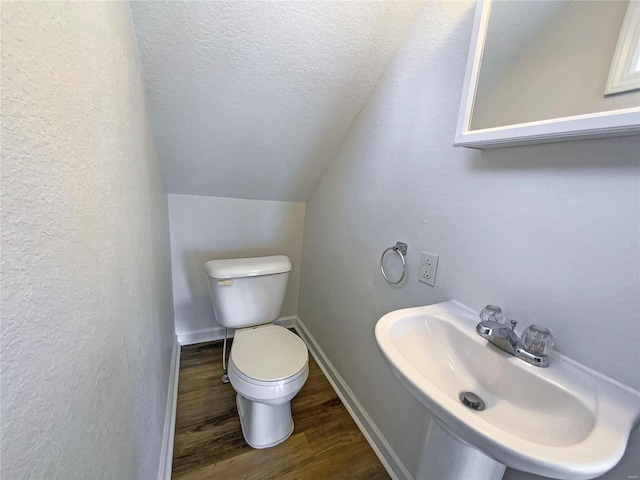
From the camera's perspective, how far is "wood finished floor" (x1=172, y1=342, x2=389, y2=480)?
120 centimetres

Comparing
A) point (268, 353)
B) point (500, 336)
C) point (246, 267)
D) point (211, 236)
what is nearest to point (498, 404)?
point (500, 336)

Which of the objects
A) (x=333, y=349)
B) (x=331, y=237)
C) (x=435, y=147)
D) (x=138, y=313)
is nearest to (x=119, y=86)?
(x=138, y=313)

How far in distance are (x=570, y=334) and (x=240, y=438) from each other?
1.45m

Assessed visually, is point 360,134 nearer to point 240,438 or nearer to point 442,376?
point 442,376

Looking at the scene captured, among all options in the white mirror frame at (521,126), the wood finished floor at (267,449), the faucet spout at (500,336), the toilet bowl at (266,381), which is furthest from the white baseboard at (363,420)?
the white mirror frame at (521,126)

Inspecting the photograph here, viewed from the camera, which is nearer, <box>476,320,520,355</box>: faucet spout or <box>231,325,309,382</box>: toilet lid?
<box>476,320,520,355</box>: faucet spout

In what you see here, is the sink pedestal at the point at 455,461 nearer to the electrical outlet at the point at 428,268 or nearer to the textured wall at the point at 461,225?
the textured wall at the point at 461,225

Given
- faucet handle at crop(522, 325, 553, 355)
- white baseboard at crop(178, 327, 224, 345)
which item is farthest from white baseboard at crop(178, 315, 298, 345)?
faucet handle at crop(522, 325, 553, 355)

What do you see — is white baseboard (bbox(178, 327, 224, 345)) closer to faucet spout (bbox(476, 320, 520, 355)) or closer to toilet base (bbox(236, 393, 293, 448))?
toilet base (bbox(236, 393, 293, 448))

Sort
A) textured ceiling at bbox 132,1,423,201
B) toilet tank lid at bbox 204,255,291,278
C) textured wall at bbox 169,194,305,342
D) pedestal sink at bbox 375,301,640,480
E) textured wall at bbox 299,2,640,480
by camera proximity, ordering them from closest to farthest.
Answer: pedestal sink at bbox 375,301,640,480, textured wall at bbox 299,2,640,480, textured ceiling at bbox 132,1,423,201, toilet tank lid at bbox 204,255,291,278, textured wall at bbox 169,194,305,342

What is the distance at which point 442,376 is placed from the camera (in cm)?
79

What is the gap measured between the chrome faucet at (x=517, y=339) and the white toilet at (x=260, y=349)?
84 centimetres

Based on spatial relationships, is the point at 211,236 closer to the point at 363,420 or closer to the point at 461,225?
the point at 363,420

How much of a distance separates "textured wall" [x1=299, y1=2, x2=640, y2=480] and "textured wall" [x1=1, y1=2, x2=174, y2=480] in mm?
972
